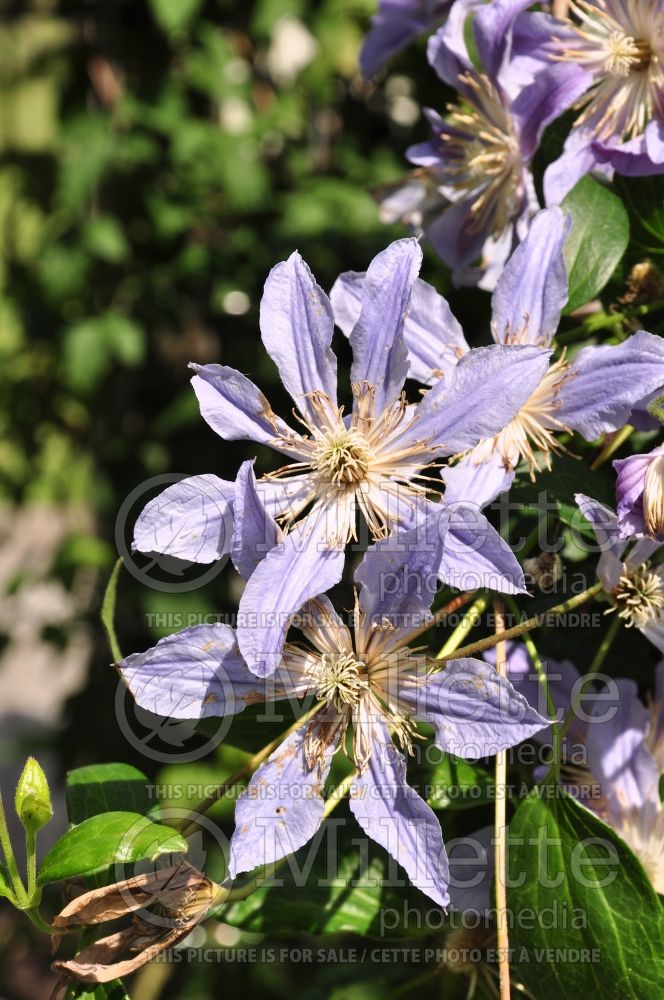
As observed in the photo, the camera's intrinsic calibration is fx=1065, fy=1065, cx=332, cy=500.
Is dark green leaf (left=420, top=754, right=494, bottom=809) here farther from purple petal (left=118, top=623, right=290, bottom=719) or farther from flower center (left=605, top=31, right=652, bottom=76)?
flower center (left=605, top=31, right=652, bottom=76)

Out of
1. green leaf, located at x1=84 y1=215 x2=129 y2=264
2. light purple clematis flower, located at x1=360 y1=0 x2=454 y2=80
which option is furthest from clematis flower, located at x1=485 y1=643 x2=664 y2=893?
green leaf, located at x1=84 y1=215 x2=129 y2=264

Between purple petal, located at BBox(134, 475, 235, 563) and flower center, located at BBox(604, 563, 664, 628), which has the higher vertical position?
purple petal, located at BBox(134, 475, 235, 563)

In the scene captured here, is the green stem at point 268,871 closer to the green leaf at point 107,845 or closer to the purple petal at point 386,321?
the green leaf at point 107,845

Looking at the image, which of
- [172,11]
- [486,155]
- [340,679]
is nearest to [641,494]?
[340,679]

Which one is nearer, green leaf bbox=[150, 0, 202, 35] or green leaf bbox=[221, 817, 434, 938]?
green leaf bbox=[221, 817, 434, 938]

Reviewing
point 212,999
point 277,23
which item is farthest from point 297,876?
point 277,23

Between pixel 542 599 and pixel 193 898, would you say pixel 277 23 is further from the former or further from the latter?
pixel 193 898
